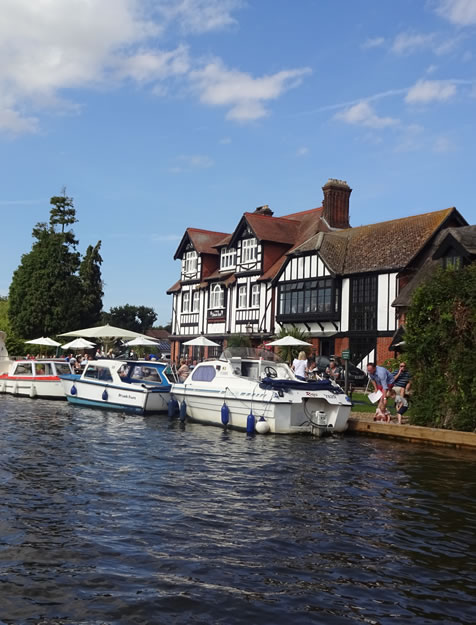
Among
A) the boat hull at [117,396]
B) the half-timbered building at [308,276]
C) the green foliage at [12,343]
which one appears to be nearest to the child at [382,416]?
the boat hull at [117,396]

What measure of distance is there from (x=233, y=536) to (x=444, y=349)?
11279 millimetres

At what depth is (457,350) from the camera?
17.8 metres

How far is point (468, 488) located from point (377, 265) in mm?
24789

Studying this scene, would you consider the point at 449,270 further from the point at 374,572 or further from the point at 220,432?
the point at 374,572

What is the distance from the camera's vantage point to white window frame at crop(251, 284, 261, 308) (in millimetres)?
44703

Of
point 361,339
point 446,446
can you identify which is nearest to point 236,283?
point 361,339

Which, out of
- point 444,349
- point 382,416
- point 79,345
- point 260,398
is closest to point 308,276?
point 79,345

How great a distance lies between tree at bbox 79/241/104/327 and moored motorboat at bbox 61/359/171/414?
111 feet

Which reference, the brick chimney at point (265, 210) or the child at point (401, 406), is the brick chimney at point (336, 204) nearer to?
the brick chimney at point (265, 210)

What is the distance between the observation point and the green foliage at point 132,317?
111188 millimetres

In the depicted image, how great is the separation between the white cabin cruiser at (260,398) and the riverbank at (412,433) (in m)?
0.70

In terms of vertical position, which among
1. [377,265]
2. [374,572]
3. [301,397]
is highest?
[377,265]

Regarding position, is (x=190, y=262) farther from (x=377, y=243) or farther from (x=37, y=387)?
(x=37, y=387)

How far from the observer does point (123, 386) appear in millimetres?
24500
